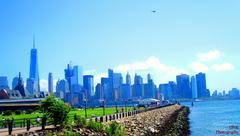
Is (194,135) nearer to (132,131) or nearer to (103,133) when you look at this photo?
→ (132,131)

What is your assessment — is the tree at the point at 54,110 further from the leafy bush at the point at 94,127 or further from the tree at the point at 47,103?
the leafy bush at the point at 94,127

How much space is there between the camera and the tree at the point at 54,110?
38.2 m

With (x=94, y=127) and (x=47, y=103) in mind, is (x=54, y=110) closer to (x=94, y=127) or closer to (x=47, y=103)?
(x=47, y=103)

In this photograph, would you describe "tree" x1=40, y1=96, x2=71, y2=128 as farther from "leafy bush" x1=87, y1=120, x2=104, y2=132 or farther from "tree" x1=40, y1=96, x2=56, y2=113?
"leafy bush" x1=87, y1=120, x2=104, y2=132

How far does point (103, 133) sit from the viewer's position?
1597 inches

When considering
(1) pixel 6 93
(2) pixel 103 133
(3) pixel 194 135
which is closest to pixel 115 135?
(2) pixel 103 133

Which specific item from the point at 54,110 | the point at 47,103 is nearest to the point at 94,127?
the point at 54,110

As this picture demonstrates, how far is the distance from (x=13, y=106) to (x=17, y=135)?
269 ft

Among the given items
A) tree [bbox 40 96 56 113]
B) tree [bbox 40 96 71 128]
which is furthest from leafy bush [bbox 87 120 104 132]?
tree [bbox 40 96 56 113]

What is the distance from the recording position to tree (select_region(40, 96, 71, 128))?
3819 cm

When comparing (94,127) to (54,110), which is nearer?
(54,110)

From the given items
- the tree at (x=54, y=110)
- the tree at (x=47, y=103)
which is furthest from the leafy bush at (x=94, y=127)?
the tree at (x=47, y=103)

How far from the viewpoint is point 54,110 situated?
126 feet

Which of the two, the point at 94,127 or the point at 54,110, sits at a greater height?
the point at 54,110
